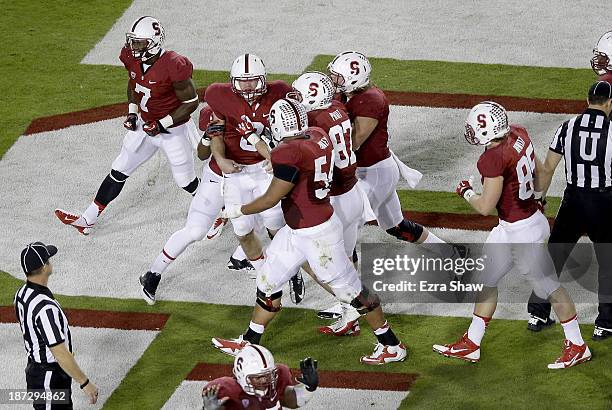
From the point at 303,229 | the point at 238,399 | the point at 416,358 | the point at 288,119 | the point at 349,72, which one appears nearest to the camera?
the point at 238,399

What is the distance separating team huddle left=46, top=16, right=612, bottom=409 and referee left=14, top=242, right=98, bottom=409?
110cm

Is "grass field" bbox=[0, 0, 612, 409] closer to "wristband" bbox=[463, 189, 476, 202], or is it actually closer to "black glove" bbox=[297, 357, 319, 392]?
"wristband" bbox=[463, 189, 476, 202]

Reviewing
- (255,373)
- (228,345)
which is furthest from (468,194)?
(255,373)

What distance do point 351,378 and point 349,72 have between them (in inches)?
83.5

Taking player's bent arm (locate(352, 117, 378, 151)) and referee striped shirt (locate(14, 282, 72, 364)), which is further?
player's bent arm (locate(352, 117, 378, 151))

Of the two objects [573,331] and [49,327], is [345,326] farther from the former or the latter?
[49,327]

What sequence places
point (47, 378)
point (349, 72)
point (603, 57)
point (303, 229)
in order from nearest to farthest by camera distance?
point (47, 378)
point (303, 229)
point (349, 72)
point (603, 57)

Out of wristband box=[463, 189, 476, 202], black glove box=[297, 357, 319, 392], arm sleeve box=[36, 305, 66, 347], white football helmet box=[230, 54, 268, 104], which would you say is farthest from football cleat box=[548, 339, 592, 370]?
arm sleeve box=[36, 305, 66, 347]

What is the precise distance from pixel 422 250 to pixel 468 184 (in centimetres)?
172

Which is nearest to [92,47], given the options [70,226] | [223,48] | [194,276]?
[223,48]

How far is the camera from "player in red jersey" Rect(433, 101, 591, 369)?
27.1 feet

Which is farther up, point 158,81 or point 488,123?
point 488,123

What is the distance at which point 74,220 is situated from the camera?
34.0 ft

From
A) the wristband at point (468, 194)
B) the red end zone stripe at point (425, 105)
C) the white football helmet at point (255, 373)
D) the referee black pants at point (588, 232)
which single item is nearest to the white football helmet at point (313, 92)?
the wristband at point (468, 194)
